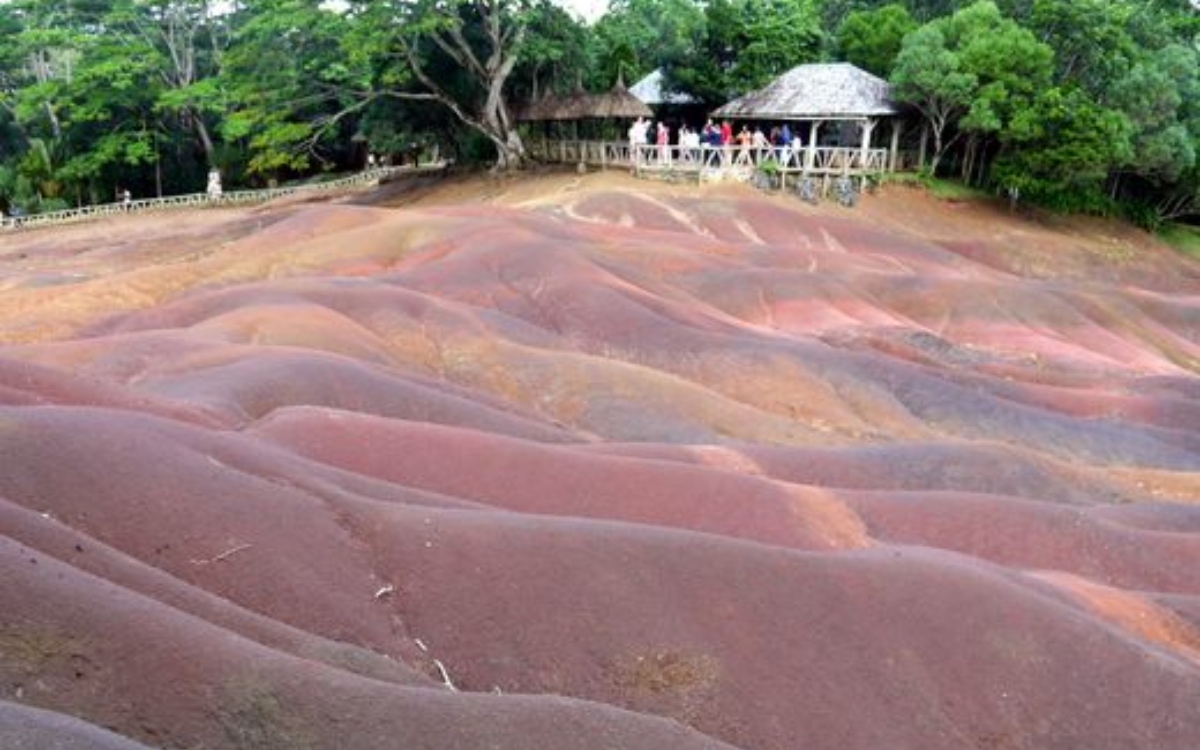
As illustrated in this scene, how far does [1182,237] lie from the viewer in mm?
59219

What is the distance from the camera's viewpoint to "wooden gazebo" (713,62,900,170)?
5116 centimetres

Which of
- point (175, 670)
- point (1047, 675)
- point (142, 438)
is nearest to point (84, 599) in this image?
point (175, 670)

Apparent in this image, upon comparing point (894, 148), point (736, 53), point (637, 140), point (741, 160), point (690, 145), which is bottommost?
point (741, 160)

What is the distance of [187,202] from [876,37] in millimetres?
37669

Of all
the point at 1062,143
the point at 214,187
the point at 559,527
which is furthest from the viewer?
the point at 214,187

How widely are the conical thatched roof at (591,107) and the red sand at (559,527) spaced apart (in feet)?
73.2

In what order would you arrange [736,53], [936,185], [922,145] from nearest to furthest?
1. [936,185]
2. [922,145]
3. [736,53]

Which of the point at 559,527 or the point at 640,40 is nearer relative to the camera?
the point at 559,527

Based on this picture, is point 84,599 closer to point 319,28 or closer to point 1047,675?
point 1047,675

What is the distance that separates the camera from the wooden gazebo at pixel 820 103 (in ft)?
168

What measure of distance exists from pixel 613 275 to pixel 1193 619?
18922 mm

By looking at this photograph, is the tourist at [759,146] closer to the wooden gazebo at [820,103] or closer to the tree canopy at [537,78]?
the wooden gazebo at [820,103]

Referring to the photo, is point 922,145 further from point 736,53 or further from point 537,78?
point 537,78

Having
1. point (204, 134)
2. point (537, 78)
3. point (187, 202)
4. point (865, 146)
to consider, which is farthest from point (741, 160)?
point (204, 134)
